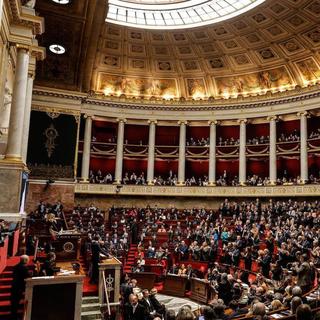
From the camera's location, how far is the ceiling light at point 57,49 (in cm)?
2070

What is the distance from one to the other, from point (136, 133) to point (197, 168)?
224 inches

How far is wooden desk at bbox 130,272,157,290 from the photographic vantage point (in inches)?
545

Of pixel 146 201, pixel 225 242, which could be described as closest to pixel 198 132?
pixel 146 201

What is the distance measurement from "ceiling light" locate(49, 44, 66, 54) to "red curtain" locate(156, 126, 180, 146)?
10175 mm

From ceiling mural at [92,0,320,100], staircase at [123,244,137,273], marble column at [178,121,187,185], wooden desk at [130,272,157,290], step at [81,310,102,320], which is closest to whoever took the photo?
step at [81,310,102,320]

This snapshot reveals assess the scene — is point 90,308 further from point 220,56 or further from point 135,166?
point 220,56

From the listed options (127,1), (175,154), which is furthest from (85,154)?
(127,1)

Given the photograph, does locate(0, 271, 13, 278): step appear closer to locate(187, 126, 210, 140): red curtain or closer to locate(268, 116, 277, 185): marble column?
locate(268, 116, 277, 185): marble column

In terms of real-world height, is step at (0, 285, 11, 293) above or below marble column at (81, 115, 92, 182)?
below

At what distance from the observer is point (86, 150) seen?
85.4 feet

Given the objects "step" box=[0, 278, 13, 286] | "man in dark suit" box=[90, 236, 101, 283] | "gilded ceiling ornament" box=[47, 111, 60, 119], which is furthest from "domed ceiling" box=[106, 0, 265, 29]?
"step" box=[0, 278, 13, 286]

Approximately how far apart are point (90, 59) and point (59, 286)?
17797 millimetres

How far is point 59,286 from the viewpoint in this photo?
6.95 metres

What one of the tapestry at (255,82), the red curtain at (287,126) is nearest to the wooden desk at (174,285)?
the red curtain at (287,126)
